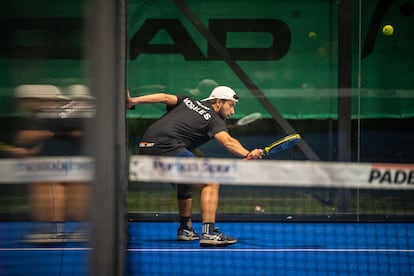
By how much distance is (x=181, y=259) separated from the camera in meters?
6.18

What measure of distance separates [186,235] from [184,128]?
0.95m

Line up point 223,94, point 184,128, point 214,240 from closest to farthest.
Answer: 1. point 214,240
2. point 184,128
3. point 223,94

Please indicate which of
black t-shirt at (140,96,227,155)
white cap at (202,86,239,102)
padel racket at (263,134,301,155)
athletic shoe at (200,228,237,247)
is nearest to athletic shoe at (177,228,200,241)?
athletic shoe at (200,228,237,247)

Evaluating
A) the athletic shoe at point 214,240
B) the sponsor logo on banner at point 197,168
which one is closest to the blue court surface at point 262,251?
the athletic shoe at point 214,240

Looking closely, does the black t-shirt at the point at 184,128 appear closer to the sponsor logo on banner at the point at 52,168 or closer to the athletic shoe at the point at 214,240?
the athletic shoe at the point at 214,240

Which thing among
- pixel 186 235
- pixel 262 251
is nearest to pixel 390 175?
pixel 262 251

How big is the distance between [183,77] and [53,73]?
3.39m

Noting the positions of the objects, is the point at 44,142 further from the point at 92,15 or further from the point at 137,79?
the point at 137,79

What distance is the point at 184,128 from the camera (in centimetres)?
686

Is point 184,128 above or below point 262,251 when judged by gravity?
above

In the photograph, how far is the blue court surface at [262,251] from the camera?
491 centimetres

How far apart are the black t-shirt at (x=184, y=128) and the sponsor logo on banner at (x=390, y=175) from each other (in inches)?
119

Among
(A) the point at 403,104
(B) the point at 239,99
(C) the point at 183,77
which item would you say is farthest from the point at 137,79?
(A) the point at 403,104

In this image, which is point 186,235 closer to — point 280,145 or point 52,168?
point 280,145
